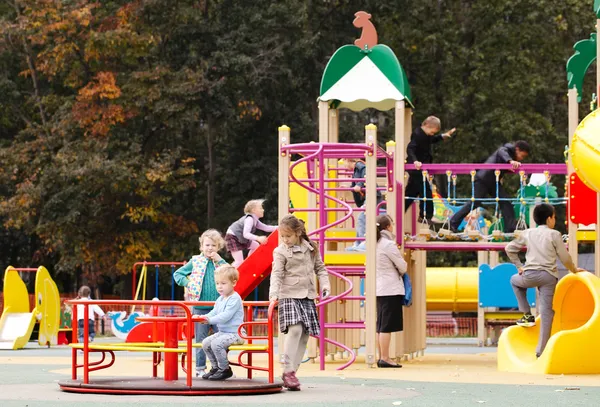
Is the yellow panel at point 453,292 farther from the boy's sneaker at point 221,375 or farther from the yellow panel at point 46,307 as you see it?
the boy's sneaker at point 221,375

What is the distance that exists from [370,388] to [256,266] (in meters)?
5.25

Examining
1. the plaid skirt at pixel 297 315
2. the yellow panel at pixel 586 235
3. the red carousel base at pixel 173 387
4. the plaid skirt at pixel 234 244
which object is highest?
the yellow panel at pixel 586 235

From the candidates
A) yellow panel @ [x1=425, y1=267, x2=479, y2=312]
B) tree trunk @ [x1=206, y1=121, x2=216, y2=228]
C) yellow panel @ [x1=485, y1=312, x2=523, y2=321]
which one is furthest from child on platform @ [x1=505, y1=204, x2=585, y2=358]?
tree trunk @ [x1=206, y1=121, x2=216, y2=228]

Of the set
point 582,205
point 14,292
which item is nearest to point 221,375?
point 582,205

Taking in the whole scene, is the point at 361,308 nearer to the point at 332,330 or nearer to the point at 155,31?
the point at 332,330

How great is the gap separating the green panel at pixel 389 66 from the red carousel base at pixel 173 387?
7.36 meters

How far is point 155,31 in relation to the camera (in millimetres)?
35906

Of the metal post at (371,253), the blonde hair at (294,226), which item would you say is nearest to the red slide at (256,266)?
the metal post at (371,253)

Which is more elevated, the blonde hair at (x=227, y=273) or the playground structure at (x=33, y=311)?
the blonde hair at (x=227, y=273)

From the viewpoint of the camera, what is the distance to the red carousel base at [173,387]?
1016 cm

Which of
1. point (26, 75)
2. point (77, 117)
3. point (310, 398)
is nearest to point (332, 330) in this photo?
point (310, 398)

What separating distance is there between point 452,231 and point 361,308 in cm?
193

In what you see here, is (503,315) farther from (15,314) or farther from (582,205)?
→ (15,314)

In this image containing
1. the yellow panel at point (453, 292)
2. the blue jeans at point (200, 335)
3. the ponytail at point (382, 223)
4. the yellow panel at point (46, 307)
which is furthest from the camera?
the yellow panel at point (453, 292)
